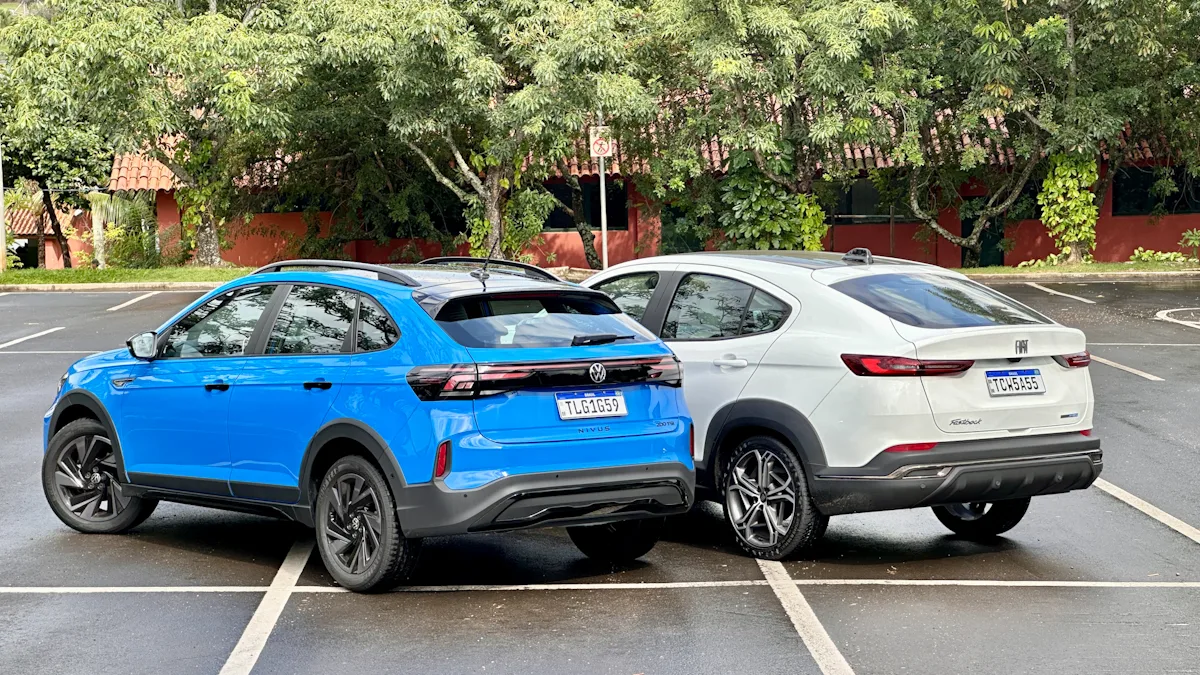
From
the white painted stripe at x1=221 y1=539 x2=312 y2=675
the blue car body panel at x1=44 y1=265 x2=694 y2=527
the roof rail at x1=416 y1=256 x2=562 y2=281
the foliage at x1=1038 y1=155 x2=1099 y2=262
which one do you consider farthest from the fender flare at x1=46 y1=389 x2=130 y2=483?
the foliage at x1=1038 y1=155 x2=1099 y2=262

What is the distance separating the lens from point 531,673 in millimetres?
6094

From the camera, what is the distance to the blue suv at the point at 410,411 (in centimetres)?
700

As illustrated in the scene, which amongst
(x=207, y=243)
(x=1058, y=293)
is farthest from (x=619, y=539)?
(x=207, y=243)

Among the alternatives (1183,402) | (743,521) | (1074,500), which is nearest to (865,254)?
(743,521)

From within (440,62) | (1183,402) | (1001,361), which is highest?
(440,62)

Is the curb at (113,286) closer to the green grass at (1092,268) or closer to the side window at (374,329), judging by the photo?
the green grass at (1092,268)

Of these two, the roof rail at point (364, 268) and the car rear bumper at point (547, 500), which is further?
the roof rail at point (364, 268)

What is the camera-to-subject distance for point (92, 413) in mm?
9188

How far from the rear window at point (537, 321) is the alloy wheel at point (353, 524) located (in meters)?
0.89

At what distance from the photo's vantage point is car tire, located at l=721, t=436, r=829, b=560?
26.0 ft

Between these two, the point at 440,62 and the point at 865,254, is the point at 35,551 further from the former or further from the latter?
the point at 440,62

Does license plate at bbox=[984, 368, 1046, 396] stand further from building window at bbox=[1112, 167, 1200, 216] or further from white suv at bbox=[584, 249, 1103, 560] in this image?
building window at bbox=[1112, 167, 1200, 216]

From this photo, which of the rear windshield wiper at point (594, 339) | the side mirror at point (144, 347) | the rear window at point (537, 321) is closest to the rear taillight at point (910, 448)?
the rear window at point (537, 321)

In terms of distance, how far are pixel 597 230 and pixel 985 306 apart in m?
29.5
